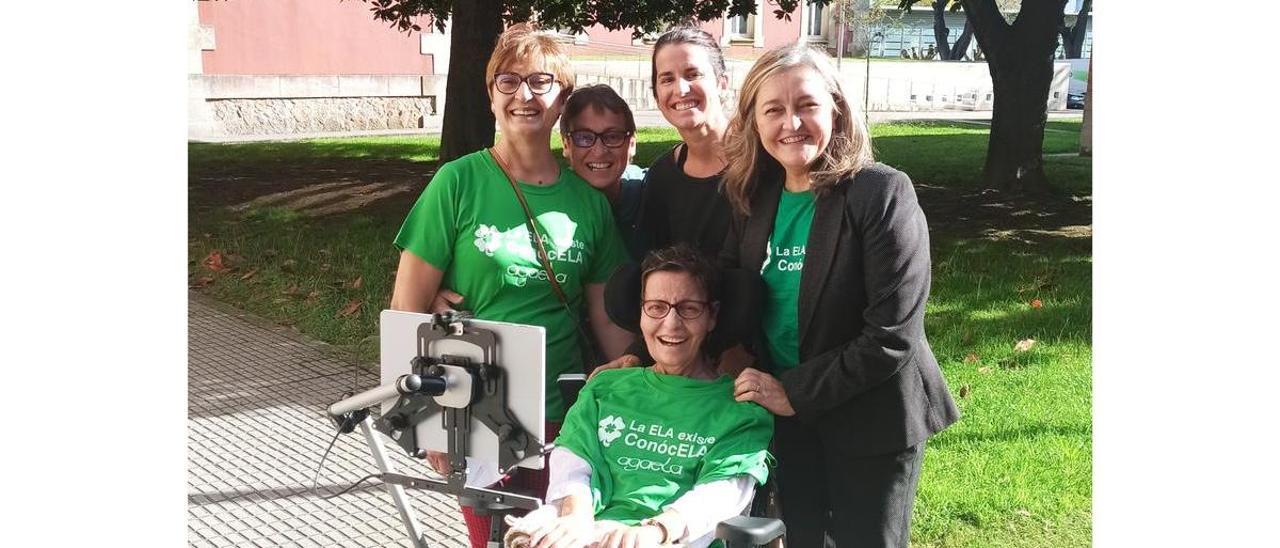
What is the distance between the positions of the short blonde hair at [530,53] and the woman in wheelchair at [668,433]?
50 centimetres

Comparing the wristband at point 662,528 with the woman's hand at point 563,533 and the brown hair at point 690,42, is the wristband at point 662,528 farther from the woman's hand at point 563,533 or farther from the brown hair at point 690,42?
the brown hair at point 690,42

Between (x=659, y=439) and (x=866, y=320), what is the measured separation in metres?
0.56

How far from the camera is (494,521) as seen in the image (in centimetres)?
290

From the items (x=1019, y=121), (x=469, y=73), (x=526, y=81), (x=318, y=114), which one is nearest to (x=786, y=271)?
(x=526, y=81)

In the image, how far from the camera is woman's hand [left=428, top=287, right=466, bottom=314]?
9.84ft

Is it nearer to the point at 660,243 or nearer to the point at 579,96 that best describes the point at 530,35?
the point at 579,96

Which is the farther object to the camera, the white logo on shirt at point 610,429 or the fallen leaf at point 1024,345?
the fallen leaf at point 1024,345

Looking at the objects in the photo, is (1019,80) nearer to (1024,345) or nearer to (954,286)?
(954,286)

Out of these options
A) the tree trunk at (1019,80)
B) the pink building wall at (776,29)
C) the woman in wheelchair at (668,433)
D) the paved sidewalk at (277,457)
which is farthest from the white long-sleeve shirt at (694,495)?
the pink building wall at (776,29)

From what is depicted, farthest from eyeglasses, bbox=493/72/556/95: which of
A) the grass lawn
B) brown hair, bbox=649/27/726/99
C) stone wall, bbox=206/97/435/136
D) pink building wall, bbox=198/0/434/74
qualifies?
stone wall, bbox=206/97/435/136

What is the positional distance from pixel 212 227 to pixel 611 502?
958 cm

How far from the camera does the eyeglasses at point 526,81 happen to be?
296cm
